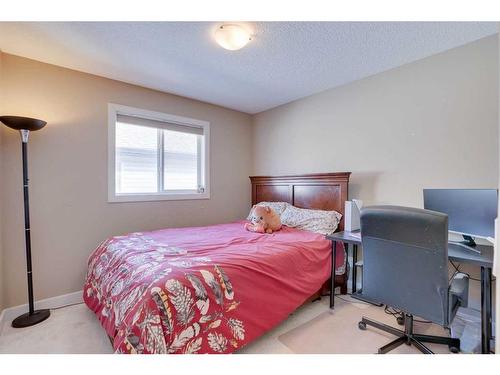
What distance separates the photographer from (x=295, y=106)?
347 cm

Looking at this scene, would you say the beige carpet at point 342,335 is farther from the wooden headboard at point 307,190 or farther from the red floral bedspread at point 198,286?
the wooden headboard at point 307,190

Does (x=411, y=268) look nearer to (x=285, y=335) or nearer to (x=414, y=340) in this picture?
(x=414, y=340)

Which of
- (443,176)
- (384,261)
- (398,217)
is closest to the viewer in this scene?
(398,217)

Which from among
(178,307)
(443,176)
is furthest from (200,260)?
(443,176)

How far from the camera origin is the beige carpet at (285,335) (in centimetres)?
174

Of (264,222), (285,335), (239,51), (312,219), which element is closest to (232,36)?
(239,51)

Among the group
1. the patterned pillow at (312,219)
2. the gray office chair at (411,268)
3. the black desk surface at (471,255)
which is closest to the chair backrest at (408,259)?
the gray office chair at (411,268)

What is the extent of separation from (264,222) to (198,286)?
4.57 feet

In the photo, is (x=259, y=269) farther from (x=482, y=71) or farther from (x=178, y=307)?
(x=482, y=71)

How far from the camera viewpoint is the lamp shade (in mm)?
1991

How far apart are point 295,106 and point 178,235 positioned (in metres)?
2.39

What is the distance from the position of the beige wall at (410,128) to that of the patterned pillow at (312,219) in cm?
43

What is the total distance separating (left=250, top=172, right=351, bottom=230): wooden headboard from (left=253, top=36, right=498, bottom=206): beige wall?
198mm
